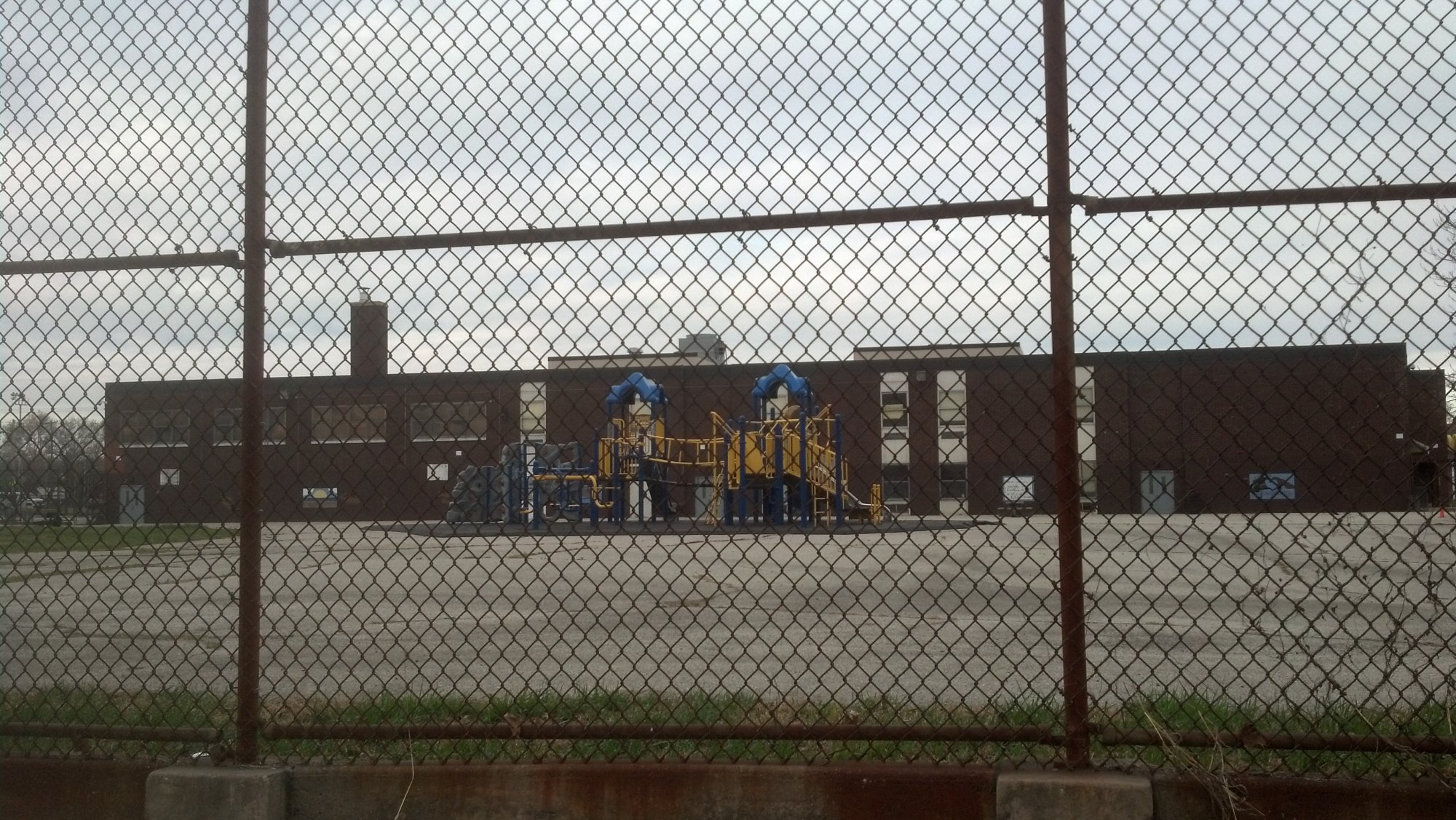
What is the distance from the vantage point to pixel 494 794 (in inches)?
136

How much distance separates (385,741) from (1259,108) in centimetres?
315

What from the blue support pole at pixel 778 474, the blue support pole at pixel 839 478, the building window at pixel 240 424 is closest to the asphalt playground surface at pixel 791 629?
the building window at pixel 240 424

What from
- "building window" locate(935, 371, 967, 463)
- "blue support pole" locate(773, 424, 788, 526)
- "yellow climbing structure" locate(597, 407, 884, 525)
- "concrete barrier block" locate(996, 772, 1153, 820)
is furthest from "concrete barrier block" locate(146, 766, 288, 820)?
"blue support pole" locate(773, 424, 788, 526)

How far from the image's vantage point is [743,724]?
3.49m

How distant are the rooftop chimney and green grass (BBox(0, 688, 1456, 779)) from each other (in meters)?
1.18

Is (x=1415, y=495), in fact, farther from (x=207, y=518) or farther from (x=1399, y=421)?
(x=207, y=518)

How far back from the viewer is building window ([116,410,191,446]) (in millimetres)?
4411

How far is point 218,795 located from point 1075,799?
2.46m

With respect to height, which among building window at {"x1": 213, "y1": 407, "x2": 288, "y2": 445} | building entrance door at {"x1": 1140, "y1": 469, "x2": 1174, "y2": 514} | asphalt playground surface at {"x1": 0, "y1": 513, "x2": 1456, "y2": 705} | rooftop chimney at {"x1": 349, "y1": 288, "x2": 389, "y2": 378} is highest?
rooftop chimney at {"x1": 349, "y1": 288, "x2": 389, "y2": 378}

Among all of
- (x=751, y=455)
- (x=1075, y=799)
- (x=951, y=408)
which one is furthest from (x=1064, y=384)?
(x=751, y=455)

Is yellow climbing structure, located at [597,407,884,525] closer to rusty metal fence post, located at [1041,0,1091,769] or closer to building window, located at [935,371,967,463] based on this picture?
building window, located at [935,371,967,463]

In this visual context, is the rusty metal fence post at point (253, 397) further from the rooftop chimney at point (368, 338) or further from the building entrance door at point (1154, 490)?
the building entrance door at point (1154, 490)

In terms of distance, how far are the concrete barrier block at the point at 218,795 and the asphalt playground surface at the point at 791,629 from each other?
1.03 feet

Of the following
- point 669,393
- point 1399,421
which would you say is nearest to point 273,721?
point 1399,421
